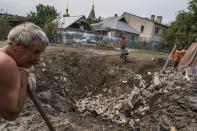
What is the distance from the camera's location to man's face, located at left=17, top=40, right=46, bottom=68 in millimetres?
2275

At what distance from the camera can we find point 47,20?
103ft

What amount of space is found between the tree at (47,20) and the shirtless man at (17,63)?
2817cm

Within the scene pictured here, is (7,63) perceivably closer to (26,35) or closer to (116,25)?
(26,35)

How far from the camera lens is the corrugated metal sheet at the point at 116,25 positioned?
156ft

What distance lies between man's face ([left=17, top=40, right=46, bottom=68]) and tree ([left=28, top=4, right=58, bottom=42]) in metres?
28.2

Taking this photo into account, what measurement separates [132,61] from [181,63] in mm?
2649

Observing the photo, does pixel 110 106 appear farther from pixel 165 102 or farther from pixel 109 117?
pixel 165 102

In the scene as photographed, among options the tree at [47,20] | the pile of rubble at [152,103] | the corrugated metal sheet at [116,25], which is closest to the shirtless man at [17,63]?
the pile of rubble at [152,103]

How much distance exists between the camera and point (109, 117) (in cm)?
1124

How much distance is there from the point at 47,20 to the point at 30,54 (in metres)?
29.7

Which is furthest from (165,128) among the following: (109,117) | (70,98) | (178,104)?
(70,98)

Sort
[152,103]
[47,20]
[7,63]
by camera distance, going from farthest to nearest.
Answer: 1. [47,20]
2. [152,103]
3. [7,63]

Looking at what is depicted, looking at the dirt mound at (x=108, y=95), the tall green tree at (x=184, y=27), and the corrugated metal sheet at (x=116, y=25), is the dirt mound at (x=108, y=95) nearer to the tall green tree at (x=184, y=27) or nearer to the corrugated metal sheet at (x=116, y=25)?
the tall green tree at (x=184, y=27)

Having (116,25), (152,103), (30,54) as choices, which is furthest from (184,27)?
(30,54)
